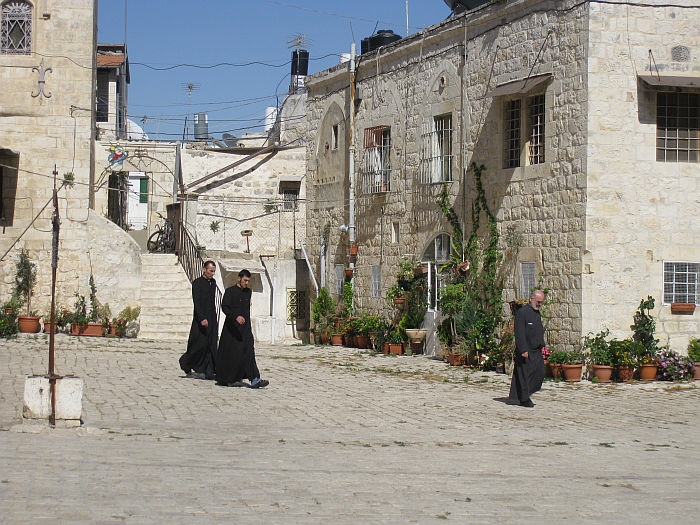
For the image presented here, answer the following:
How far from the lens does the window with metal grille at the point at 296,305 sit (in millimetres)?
26047

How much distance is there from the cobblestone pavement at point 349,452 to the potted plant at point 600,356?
488 millimetres

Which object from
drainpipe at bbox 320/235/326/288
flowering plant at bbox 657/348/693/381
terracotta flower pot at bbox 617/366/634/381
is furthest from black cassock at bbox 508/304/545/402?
drainpipe at bbox 320/235/326/288

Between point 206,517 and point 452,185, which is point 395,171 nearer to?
point 452,185

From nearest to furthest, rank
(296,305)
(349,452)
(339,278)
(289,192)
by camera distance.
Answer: (349,452) → (339,278) → (296,305) → (289,192)

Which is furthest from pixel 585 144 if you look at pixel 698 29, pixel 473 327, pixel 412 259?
pixel 412 259

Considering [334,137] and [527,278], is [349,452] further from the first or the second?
[334,137]

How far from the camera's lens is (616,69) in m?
16.3

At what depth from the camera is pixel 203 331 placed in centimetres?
1495

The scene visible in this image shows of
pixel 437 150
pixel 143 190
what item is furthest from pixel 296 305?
pixel 143 190

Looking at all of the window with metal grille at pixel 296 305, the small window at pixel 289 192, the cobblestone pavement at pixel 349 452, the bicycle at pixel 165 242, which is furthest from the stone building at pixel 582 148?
the bicycle at pixel 165 242

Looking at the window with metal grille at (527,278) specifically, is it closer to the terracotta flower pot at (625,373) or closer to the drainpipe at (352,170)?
the terracotta flower pot at (625,373)

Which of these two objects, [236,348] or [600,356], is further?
[600,356]

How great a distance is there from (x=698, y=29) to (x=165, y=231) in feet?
50.3

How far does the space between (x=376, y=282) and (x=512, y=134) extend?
233 inches
